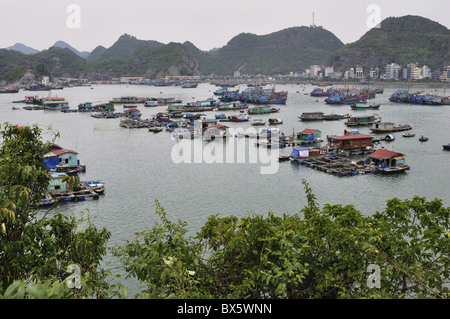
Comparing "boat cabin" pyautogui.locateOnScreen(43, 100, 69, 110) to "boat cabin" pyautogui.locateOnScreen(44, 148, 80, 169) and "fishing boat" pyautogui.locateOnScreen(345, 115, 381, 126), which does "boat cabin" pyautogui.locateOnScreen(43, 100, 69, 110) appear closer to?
"boat cabin" pyautogui.locateOnScreen(44, 148, 80, 169)

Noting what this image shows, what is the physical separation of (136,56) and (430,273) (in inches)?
7403

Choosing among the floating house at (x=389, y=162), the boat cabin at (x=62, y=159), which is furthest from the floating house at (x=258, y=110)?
the boat cabin at (x=62, y=159)

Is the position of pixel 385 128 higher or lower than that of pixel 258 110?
lower

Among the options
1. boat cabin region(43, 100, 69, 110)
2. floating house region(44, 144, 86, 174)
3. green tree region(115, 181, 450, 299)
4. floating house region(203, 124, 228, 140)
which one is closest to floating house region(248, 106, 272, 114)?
floating house region(203, 124, 228, 140)

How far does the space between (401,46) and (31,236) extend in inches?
6566

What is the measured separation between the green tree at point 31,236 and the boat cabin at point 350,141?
26.4 meters

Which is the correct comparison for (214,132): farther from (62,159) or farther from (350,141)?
(62,159)

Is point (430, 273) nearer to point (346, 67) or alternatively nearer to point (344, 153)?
point (344, 153)

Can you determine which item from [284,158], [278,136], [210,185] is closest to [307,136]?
[278,136]

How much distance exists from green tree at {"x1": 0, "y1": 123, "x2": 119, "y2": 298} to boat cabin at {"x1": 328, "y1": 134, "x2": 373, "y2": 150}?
26.4 meters

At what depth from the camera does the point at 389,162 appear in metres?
24.3

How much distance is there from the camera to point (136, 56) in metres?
180

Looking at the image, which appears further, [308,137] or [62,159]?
[308,137]

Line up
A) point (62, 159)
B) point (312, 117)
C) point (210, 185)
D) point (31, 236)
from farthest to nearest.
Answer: point (312, 117)
point (62, 159)
point (210, 185)
point (31, 236)
